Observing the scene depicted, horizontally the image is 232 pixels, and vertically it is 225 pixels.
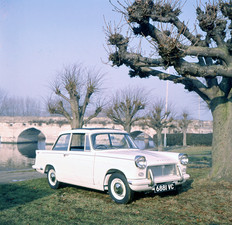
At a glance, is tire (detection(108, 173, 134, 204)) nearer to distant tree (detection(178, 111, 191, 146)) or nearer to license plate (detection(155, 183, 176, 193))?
license plate (detection(155, 183, 176, 193))

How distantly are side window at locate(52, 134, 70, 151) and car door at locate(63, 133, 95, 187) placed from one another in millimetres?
198

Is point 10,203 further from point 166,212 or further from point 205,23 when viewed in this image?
point 205,23

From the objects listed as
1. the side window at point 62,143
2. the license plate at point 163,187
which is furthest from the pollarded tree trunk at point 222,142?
the side window at point 62,143

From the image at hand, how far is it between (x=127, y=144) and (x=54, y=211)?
271cm

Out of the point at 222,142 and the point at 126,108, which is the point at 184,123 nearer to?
the point at 126,108

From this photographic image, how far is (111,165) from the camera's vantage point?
248 inches

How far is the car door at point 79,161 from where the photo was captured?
6.84 meters

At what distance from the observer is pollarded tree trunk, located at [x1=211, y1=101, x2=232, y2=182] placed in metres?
8.06

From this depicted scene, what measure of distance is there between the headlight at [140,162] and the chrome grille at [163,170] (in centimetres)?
28

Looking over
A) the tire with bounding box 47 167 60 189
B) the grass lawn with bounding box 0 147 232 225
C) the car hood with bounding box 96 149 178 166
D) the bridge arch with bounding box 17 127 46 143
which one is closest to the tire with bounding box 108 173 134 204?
the grass lawn with bounding box 0 147 232 225

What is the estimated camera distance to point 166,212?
17.6 feet

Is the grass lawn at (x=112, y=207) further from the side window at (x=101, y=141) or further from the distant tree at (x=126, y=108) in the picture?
the distant tree at (x=126, y=108)

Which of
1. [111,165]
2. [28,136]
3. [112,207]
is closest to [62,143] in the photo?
[111,165]

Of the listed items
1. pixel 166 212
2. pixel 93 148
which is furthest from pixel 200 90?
pixel 166 212
